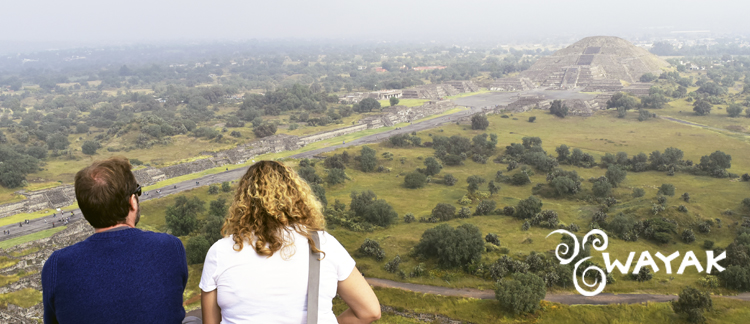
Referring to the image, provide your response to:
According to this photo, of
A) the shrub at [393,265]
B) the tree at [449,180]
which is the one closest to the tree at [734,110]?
the tree at [449,180]

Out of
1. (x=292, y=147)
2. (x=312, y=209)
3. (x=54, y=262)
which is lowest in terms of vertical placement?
(x=292, y=147)

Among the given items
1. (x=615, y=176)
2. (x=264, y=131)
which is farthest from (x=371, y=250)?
(x=264, y=131)

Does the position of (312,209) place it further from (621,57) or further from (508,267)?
(621,57)

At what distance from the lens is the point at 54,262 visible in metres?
4.73

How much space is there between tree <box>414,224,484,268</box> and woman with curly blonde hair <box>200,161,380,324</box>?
95.3ft

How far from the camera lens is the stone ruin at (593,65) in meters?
157

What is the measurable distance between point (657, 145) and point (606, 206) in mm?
38556

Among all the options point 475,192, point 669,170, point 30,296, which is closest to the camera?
point 30,296

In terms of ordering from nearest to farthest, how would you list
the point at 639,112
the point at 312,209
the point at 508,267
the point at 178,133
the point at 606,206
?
the point at 312,209, the point at 508,267, the point at 606,206, the point at 178,133, the point at 639,112

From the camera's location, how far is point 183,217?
43.5 meters

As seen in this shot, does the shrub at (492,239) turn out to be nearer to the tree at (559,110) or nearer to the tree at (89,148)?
the tree at (89,148)

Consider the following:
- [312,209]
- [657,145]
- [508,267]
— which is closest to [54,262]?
[312,209]

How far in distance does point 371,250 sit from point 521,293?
12923mm

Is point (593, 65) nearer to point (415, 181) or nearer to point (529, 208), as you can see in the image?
point (415, 181)
